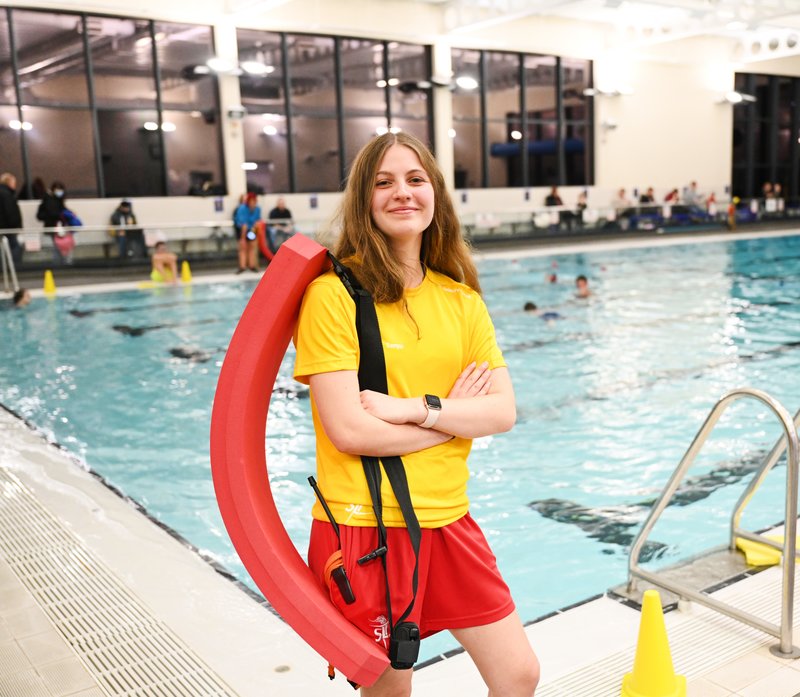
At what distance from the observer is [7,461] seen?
5.09 m

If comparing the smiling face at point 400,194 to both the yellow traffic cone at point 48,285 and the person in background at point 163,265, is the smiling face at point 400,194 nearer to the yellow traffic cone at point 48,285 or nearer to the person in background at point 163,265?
the yellow traffic cone at point 48,285

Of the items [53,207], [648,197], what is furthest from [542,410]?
[648,197]

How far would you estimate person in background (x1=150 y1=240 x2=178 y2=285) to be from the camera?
585 inches

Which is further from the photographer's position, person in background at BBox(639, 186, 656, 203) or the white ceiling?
person in background at BBox(639, 186, 656, 203)

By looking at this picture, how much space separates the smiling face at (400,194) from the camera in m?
1.77

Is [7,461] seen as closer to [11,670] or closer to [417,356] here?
[11,670]

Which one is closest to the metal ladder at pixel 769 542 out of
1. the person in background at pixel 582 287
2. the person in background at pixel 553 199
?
the person in background at pixel 582 287

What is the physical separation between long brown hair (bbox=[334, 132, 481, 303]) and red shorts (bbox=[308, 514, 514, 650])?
0.50 m

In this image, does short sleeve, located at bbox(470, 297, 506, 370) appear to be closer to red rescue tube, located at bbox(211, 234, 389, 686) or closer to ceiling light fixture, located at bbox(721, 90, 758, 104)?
red rescue tube, located at bbox(211, 234, 389, 686)

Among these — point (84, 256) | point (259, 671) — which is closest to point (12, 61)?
point (84, 256)

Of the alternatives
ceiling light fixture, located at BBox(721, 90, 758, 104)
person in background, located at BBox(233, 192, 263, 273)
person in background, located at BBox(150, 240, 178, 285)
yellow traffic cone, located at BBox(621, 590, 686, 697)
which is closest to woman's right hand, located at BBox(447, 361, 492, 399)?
yellow traffic cone, located at BBox(621, 590, 686, 697)

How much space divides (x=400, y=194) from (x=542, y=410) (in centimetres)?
516

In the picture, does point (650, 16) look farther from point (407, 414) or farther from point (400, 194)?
point (407, 414)

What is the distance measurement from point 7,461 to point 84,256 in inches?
399
